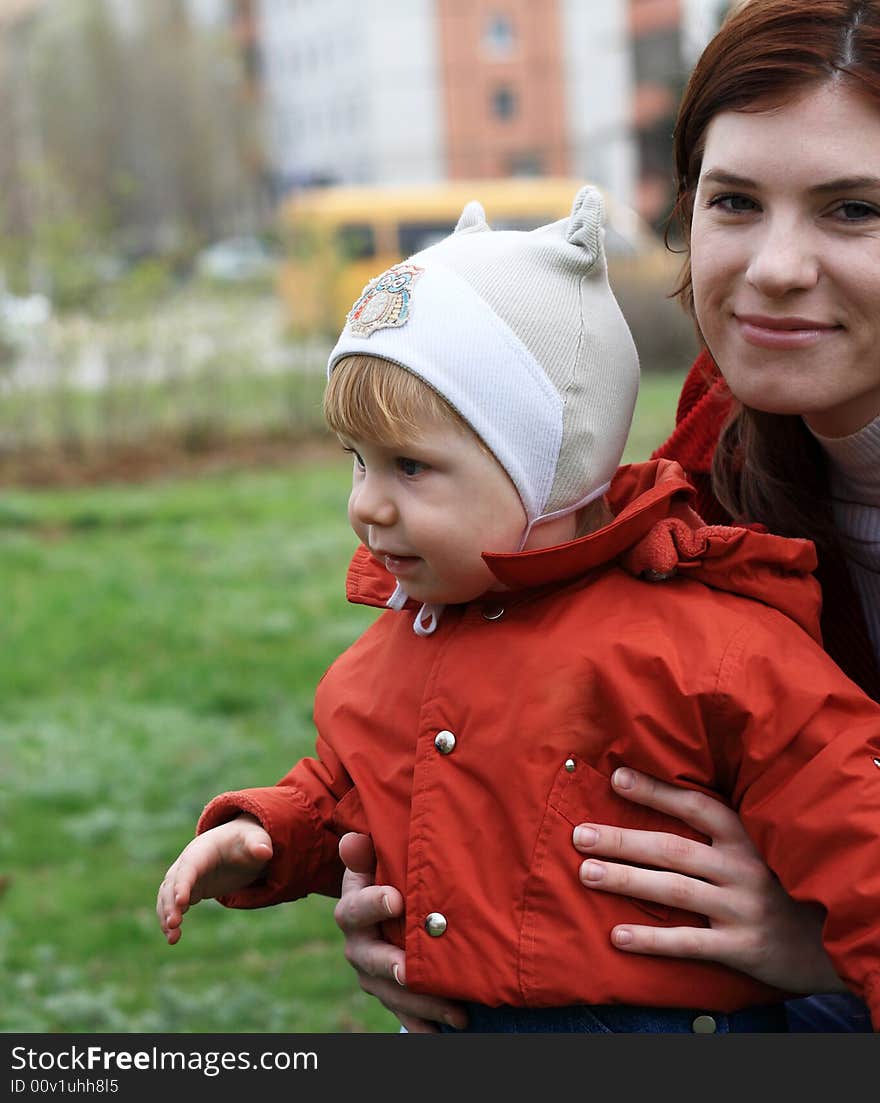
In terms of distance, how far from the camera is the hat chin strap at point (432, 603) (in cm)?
183

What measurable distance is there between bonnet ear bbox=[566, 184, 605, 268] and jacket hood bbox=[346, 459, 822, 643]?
0.30m

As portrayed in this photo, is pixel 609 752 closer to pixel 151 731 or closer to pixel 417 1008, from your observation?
pixel 417 1008

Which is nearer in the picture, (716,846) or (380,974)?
(716,846)

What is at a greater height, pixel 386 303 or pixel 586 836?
pixel 386 303

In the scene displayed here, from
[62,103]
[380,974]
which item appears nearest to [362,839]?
A: [380,974]

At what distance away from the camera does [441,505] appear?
1.79 m

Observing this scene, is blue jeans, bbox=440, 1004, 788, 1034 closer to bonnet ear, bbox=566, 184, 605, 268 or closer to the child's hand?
the child's hand

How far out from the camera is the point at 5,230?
10602 mm

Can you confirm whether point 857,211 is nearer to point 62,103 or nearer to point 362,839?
point 362,839

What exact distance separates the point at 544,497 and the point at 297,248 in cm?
1093

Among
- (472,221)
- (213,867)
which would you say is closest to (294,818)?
(213,867)

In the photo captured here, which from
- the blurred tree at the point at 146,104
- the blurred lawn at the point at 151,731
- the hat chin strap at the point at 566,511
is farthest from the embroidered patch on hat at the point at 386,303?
the blurred tree at the point at 146,104

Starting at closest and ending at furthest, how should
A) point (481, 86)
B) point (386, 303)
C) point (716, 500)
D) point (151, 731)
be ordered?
point (386, 303) → point (716, 500) → point (151, 731) → point (481, 86)

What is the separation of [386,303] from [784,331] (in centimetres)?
47
